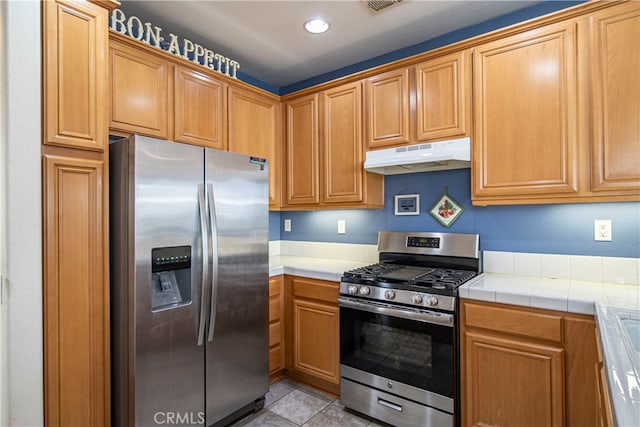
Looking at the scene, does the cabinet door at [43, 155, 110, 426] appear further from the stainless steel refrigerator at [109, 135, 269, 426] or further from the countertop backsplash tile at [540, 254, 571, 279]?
the countertop backsplash tile at [540, 254, 571, 279]

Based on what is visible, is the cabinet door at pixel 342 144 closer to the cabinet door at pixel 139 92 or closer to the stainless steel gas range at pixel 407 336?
the stainless steel gas range at pixel 407 336

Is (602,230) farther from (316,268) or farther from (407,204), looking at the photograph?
(316,268)

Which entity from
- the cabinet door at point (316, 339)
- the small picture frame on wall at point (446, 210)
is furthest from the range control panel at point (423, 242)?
the cabinet door at point (316, 339)

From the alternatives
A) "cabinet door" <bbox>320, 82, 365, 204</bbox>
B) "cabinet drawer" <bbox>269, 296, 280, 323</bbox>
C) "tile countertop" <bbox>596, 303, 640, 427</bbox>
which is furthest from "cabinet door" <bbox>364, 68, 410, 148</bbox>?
"tile countertop" <bbox>596, 303, 640, 427</bbox>

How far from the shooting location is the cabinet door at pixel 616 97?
1710 mm

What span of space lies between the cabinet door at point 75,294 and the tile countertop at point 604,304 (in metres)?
1.87

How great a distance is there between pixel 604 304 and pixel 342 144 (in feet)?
6.17

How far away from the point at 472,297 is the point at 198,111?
83.9 inches

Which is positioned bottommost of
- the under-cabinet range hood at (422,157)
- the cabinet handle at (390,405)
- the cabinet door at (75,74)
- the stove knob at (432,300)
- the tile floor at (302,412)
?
the tile floor at (302,412)

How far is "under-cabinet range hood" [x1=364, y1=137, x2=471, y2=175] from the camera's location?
2.16m

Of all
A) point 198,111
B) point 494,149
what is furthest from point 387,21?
point 198,111

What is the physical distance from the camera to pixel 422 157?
7.43 ft

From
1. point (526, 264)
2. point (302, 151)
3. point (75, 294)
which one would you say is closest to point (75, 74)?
point (75, 294)

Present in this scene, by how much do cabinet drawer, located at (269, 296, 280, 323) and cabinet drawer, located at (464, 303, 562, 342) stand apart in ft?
4.49
